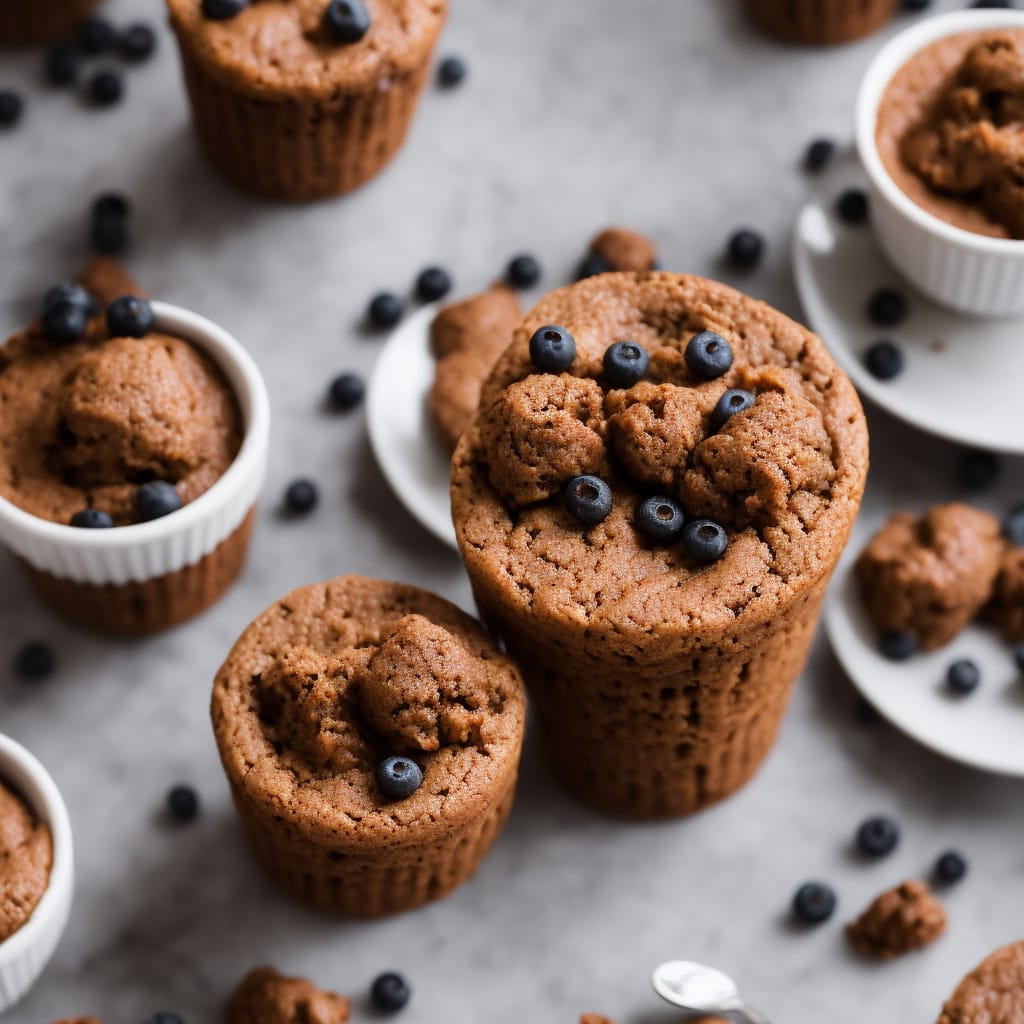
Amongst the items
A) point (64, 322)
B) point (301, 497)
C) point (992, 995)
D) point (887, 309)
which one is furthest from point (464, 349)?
point (992, 995)

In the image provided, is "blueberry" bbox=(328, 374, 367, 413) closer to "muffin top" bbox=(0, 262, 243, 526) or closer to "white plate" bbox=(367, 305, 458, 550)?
"white plate" bbox=(367, 305, 458, 550)

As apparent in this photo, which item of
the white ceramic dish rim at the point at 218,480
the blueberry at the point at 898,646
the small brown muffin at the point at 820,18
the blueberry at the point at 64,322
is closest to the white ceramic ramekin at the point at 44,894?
the white ceramic dish rim at the point at 218,480

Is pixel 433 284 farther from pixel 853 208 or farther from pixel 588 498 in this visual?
pixel 588 498

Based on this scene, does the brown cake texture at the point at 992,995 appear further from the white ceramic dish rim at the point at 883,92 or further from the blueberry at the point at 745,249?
the blueberry at the point at 745,249

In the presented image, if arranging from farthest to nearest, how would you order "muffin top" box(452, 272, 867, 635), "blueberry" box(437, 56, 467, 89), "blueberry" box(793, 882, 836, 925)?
"blueberry" box(437, 56, 467, 89) < "blueberry" box(793, 882, 836, 925) < "muffin top" box(452, 272, 867, 635)

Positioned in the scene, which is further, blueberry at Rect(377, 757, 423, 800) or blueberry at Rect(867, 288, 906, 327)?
blueberry at Rect(867, 288, 906, 327)

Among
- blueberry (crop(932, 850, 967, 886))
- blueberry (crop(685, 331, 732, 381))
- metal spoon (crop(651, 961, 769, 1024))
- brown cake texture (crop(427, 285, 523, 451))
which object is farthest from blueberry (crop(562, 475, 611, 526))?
blueberry (crop(932, 850, 967, 886))
